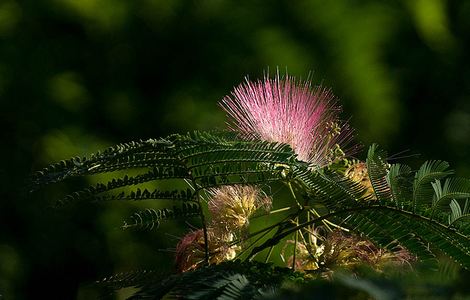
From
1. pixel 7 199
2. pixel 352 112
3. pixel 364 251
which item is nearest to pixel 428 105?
pixel 352 112

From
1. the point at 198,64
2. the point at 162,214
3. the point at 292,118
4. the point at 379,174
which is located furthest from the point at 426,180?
the point at 198,64

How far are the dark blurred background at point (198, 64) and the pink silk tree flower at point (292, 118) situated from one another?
3.40 ft

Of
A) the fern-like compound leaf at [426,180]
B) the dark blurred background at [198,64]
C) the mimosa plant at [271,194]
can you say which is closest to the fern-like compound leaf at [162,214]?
the mimosa plant at [271,194]

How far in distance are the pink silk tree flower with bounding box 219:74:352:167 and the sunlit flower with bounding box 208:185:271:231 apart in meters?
0.09

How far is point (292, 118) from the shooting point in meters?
1.41

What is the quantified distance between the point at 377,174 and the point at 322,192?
0.08m

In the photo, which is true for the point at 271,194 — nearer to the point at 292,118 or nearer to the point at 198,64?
the point at 292,118

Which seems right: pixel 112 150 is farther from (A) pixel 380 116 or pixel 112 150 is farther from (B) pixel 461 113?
(B) pixel 461 113

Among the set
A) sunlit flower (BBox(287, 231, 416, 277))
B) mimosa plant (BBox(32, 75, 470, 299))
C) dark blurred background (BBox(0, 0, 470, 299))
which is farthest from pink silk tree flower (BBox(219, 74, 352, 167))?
dark blurred background (BBox(0, 0, 470, 299))

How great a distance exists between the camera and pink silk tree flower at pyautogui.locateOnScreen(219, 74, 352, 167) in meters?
1.41

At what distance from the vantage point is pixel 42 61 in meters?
2.63

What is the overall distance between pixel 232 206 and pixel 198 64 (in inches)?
51.1

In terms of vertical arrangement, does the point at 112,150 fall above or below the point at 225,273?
above

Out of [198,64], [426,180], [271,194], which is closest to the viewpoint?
[426,180]
